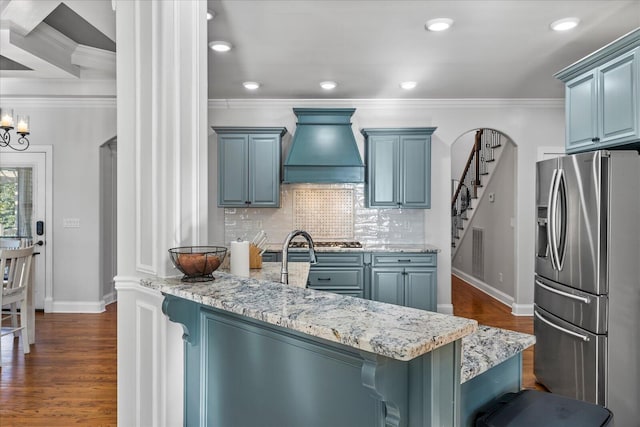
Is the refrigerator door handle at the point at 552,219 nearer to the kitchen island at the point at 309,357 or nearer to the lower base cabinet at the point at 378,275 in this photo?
the lower base cabinet at the point at 378,275

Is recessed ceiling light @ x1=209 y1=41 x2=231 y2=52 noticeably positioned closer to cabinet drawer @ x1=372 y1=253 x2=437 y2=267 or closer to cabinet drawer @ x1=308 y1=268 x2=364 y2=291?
cabinet drawer @ x1=308 y1=268 x2=364 y2=291

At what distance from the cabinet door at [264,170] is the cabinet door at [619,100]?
3.23 m

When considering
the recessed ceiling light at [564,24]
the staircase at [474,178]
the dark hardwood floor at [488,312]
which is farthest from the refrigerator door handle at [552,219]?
the staircase at [474,178]

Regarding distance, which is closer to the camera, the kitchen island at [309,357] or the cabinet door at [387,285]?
the kitchen island at [309,357]

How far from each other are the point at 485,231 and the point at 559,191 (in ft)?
12.5

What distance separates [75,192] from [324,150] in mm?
3256

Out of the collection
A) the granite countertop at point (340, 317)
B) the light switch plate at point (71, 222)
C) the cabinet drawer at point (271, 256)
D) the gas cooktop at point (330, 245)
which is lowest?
the cabinet drawer at point (271, 256)

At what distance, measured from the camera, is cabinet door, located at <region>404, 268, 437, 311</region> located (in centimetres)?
480

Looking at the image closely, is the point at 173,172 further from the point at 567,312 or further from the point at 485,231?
the point at 485,231

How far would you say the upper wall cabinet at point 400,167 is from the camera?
4.93 m

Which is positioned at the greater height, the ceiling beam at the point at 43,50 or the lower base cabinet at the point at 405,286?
the ceiling beam at the point at 43,50

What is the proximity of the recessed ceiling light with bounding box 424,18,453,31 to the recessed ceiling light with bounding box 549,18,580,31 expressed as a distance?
761 millimetres

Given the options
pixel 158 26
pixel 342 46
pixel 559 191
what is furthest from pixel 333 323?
pixel 342 46

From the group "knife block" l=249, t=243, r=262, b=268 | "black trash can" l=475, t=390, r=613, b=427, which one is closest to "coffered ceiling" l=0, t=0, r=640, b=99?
"knife block" l=249, t=243, r=262, b=268
